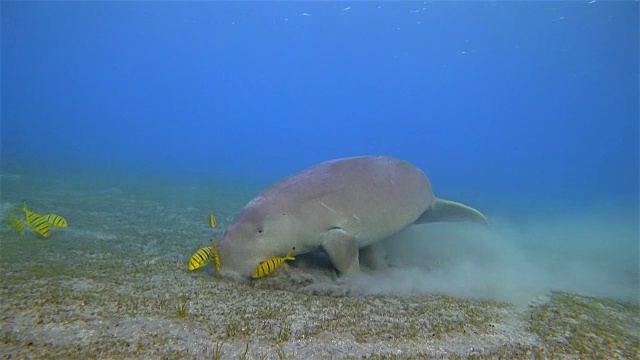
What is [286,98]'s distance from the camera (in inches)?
5325

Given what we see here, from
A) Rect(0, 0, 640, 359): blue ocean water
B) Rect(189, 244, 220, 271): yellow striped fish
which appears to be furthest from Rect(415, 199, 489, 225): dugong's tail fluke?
Rect(189, 244, 220, 271): yellow striped fish

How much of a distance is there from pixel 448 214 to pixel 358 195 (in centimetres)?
288

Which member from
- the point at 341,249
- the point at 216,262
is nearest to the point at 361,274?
the point at 341,249

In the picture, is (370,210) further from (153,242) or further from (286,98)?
(286,98)

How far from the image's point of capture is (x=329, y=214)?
4.86 m

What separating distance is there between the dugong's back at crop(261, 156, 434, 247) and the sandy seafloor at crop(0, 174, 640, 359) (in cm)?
79

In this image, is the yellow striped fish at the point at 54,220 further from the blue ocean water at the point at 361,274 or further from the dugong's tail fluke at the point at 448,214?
the dugong's tail fluke at the point at 448,214

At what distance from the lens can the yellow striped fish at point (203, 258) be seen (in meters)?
4.17

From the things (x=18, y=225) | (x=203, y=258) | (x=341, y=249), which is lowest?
(x=341, y=249)

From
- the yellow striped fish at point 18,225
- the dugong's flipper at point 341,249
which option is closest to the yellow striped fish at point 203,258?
the dugong's flipper at point 341,249

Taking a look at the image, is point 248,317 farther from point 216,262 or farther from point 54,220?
point 54,220

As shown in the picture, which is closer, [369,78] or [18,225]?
[18,225]

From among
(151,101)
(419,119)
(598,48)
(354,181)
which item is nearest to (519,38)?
(598,48)

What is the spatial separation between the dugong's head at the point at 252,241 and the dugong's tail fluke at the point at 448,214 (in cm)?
330
